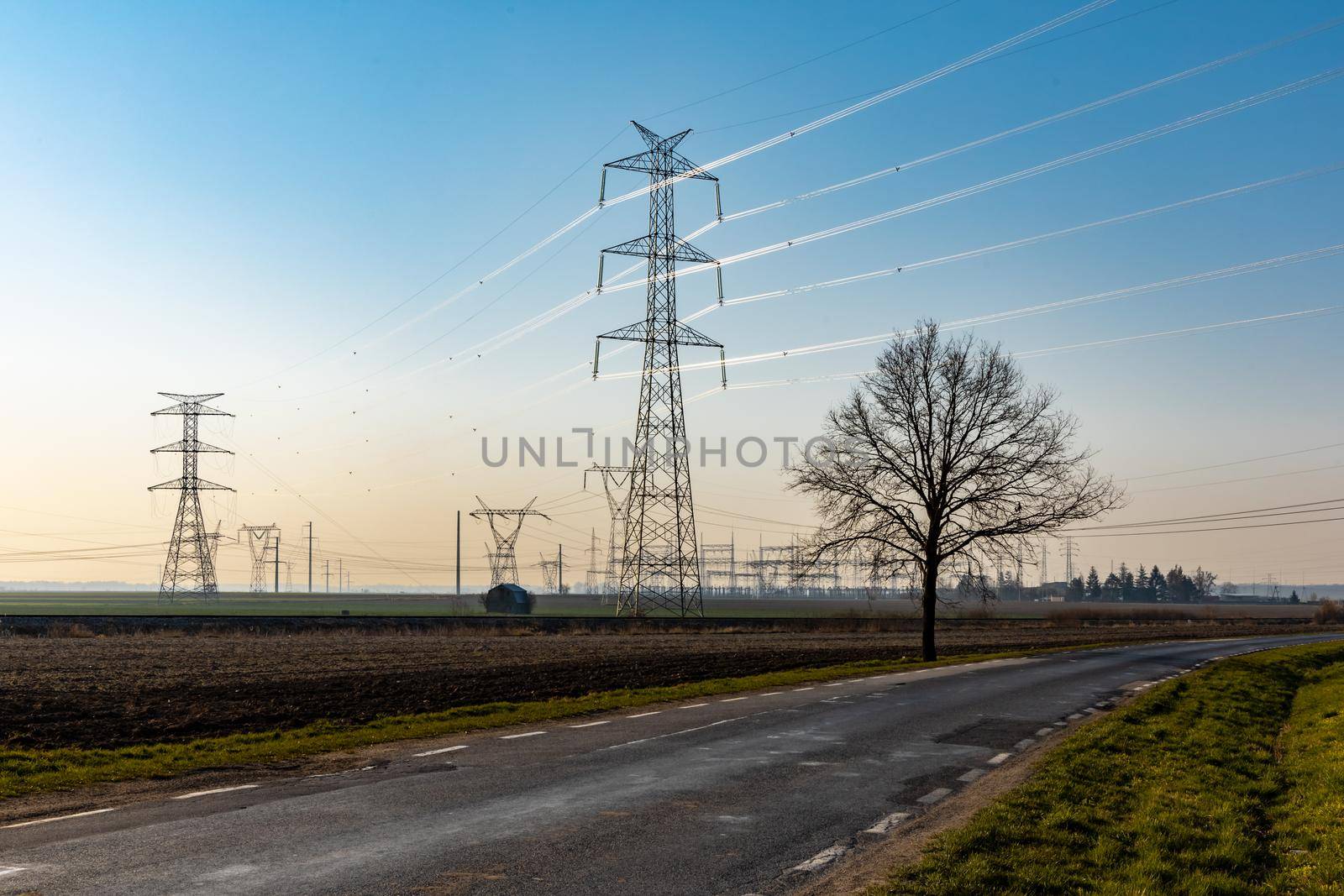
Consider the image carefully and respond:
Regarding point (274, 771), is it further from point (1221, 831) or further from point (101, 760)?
point (1221, 831)

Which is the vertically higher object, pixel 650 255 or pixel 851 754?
pixel 650 255

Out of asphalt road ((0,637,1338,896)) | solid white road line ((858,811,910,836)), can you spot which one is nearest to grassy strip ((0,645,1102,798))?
asphalt road ((0,637,1338,896))

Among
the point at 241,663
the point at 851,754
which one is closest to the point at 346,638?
the point at 241,663

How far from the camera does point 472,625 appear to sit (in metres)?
70.1

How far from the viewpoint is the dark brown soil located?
2028cm

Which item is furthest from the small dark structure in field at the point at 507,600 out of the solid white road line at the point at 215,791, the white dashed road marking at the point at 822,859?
the white dashed road marking at the point at 822,859

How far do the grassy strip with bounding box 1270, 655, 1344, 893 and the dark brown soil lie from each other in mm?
15491

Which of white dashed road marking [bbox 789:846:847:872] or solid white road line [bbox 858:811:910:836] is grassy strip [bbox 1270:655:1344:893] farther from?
white dashed road marking [bbox 789:846:847:872]

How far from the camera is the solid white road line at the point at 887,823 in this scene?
10352 millimetres

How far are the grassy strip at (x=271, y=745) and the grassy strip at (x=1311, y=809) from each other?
41.0 feet

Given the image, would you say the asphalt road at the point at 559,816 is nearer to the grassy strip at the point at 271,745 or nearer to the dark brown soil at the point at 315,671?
Answer: the grassy strip at the point at 271,745

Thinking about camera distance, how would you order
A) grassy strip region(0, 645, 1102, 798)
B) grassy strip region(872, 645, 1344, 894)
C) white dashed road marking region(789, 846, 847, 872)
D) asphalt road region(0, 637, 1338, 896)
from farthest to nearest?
1. grassy strip region(0, 645, 1102, 798)
2. white dashed road marking region(789, 846, 847, 872)
3. grassy strip region(872, 645, 1344, 894)
4. asphalt road region(0, 637, 1338, 896)

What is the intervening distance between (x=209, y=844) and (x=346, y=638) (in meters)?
49.8

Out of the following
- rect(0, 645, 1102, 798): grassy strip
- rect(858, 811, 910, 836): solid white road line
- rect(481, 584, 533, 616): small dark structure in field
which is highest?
rect(858, 811, 910, 836): solid white road line
